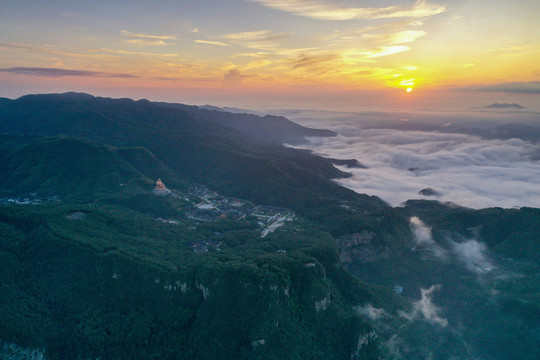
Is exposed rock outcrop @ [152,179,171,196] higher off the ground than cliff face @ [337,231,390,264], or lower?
higher

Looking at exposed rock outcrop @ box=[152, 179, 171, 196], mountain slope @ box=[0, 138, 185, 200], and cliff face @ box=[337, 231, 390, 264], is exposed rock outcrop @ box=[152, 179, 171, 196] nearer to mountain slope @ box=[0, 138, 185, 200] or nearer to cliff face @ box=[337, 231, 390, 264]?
mountain slope @ box=[0, 138, 185, 200]

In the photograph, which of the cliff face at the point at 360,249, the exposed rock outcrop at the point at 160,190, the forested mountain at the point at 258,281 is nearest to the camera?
the forested mountain at the point at 258,281

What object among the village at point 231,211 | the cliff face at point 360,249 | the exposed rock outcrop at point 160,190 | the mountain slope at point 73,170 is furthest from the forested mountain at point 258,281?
the exposed rock outcrop at point 160,190

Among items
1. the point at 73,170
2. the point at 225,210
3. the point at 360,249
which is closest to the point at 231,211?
the point at 225,210

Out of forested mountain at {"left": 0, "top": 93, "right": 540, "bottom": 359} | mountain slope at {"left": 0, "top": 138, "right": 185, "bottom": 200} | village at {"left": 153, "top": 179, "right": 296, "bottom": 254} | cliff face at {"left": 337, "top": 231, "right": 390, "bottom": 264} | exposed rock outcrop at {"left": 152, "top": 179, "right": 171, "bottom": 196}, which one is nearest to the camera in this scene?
forested mountain at {"left": 0, "top": 93, "right": 540, "bottom": 359}

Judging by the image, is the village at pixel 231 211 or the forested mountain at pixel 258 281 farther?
the village at pixel 231 211

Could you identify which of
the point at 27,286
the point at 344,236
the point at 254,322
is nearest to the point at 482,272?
the point at 344,236

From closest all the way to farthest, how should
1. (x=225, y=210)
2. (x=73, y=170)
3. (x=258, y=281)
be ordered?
(x=258, y=281), (x=225, y=210), (x=73, y=170)

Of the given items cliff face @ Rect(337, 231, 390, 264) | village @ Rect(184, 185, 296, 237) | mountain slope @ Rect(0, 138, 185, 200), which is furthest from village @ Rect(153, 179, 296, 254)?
cliff face @ Rect(337, 231, 390, 264)

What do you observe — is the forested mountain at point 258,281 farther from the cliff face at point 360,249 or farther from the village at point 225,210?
the village at point 225,210

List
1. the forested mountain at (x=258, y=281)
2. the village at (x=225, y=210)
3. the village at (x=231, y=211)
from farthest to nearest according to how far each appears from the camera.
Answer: the village at (x=231, y=211)
the village at (x=225, y=210)
the forested mountain at (x=258, y=281)

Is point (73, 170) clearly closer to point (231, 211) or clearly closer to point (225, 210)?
point (225, 210)
